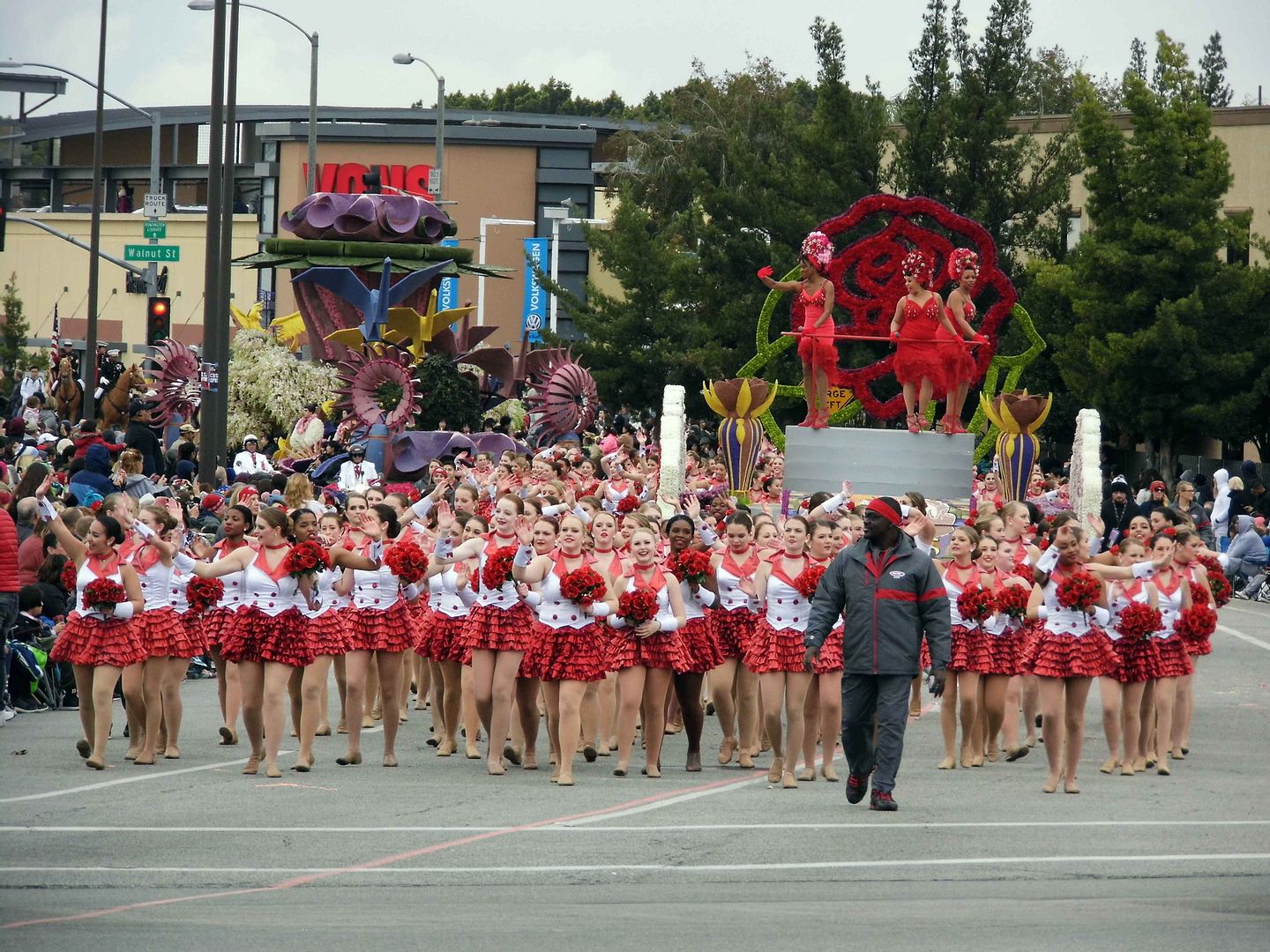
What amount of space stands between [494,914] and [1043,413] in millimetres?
19700

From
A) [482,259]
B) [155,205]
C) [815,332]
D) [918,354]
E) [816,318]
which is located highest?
[482,259]

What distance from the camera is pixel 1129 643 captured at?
13.4m

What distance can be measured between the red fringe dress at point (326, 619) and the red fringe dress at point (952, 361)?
1460 cm

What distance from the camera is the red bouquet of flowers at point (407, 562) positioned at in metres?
13.5

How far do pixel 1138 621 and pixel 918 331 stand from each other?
45.6ft

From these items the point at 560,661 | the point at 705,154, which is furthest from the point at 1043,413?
the point at 705,154

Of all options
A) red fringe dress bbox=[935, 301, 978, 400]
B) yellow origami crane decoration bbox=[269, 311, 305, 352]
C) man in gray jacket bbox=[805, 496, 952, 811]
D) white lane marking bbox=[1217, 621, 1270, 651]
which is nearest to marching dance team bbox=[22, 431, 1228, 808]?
man in gray jacket bbox=[805, 496, 952, 811]

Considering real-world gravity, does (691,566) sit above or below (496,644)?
above

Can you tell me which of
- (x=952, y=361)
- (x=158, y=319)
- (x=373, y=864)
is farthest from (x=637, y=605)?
(x=158, y=319)

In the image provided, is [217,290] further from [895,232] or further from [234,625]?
[234,625]

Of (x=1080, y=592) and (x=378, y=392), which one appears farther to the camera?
(x=378, y=392)

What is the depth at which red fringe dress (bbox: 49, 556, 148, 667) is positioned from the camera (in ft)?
42.9

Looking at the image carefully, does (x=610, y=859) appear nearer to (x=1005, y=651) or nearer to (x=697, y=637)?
(x=697, y=637)

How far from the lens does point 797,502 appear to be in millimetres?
26438
